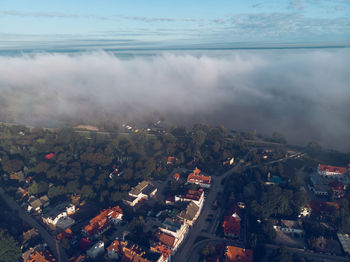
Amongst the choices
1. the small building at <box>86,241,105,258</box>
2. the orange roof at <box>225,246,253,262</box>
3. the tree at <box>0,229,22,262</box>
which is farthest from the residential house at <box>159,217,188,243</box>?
the tree at <box>0,229,22,262</box>

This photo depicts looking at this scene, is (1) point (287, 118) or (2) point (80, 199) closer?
(2) point (80, 199)

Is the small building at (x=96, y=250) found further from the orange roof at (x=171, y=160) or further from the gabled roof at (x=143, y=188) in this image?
the orange roof at (x=171, y=160)

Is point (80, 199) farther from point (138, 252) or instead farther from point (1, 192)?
point (138, 252)

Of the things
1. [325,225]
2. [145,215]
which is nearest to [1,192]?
[145,215]

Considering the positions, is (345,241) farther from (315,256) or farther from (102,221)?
(102,221)

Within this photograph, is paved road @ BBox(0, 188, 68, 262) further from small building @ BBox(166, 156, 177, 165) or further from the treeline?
small building @ BBox(166, 156, 177, 165)

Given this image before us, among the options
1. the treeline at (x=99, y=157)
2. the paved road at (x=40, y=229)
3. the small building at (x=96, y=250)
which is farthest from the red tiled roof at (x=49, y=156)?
the small building at (x=96, y=250)
